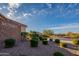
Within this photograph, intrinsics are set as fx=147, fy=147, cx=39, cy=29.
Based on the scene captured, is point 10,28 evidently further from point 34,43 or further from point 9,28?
point 34,43

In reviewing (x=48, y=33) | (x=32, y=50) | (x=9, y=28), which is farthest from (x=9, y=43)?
(x=48, y=33)

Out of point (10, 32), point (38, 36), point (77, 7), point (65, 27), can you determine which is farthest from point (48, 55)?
point (77, 7)

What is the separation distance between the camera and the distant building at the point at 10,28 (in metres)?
2.68

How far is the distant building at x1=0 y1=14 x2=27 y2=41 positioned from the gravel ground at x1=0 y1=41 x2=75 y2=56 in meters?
0.19

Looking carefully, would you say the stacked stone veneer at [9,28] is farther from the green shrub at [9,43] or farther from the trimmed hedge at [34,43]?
the trimmed hedge at [34,43]

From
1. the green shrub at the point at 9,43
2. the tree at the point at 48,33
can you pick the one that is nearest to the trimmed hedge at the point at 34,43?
the tree at the point at 48,33

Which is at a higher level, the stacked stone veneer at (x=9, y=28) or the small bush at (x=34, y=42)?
the stacked stone veneer at (x=9, y=28)

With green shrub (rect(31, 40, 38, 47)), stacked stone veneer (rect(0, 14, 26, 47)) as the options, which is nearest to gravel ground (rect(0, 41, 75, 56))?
green shrub (rect(31, 40, 38, 47))

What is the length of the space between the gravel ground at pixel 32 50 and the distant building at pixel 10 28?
7.3 inches

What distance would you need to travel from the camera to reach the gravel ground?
265 centimetres

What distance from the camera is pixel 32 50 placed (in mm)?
2674

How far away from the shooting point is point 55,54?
8.89 feet

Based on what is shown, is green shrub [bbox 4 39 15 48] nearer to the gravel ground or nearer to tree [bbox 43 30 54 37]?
the gravel ground

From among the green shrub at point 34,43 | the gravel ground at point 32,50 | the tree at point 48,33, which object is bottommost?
the gravel ground at point 32,50
